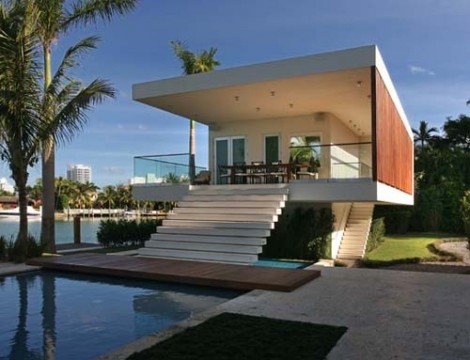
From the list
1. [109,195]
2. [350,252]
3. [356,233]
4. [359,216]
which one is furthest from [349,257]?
[109,195]

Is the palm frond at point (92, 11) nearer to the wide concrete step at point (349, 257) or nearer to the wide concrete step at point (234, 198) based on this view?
the wide concrete step at point (234, 198)

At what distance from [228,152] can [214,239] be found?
700cm

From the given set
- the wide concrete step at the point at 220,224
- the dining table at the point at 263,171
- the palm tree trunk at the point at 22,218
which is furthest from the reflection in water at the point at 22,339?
the dining table at the point at 263,171

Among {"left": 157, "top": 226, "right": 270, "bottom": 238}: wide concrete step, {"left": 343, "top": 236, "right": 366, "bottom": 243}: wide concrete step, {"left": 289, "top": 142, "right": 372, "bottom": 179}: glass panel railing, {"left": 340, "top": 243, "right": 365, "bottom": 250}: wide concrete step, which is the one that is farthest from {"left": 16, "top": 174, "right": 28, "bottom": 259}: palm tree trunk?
{"left": 343, "top": 236, "right": 366, "bottom": 243}: wide concrete step

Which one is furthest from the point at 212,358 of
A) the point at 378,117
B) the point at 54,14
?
the point at 54,14

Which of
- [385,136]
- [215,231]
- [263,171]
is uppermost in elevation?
[385,136]

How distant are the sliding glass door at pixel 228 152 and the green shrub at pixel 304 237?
13.3 ft

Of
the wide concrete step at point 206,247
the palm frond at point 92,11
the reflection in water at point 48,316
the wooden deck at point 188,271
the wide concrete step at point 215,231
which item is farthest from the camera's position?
the palm frond at point 92,11

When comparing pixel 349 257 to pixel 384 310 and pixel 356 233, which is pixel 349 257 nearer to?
pixel 356 233

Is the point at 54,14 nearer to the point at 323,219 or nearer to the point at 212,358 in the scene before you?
the point at 323,219

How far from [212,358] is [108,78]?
10814 mm

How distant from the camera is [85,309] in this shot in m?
7.64

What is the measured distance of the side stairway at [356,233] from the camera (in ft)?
56.4

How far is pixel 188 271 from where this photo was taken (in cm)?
1015
